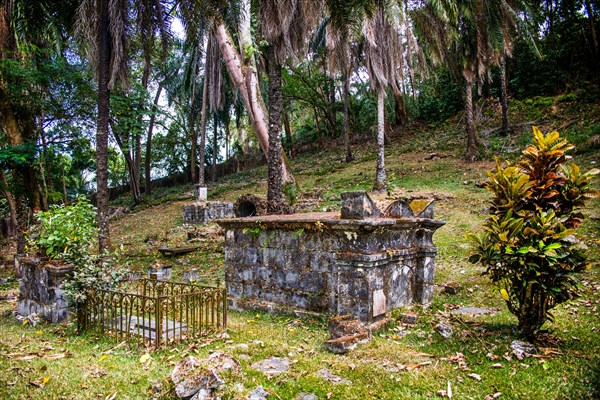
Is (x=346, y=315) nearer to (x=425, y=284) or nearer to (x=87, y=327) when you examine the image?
(x=425, y=284)

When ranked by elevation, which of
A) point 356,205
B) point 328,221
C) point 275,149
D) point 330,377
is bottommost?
point 330,377

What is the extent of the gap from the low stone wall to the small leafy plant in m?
0.22

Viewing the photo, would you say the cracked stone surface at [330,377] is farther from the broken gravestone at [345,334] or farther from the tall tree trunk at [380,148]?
the tall tree trunk at [380,148]

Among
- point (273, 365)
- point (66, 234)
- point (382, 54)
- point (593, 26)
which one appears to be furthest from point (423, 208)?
point (593, 26)

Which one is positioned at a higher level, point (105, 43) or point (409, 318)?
point (105, 43)

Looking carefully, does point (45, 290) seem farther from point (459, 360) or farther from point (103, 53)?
point (103, 53)

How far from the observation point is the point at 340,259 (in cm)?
665

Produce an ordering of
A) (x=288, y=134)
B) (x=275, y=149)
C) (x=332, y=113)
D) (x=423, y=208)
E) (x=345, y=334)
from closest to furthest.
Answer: (x=345, y=334) → (x=423, y=208) → (x=275, y=149) → (x=332, y=113) → (x=288, y=134)

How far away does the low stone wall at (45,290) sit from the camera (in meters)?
7.30

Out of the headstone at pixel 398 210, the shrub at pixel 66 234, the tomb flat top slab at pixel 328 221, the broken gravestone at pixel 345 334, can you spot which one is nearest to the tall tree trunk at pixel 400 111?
the tomb flat top slab at pixel 328 221

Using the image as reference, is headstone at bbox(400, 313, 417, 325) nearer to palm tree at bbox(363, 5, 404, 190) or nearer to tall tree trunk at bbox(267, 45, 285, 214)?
tall tree trunk at bbox(267, 45, 285, 214)

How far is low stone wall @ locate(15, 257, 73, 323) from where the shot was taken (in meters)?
7.30

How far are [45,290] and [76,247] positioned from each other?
1004mm

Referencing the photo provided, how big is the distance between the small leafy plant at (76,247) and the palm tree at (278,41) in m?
5.52
